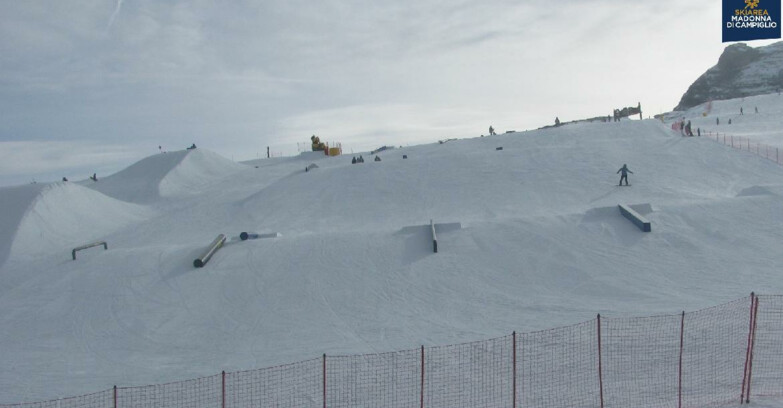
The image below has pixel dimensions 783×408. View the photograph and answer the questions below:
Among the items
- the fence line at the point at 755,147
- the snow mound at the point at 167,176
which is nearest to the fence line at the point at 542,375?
the fence line at the point at 755,147

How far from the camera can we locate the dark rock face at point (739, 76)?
270ft

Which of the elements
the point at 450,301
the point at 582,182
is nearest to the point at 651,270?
the point at 450,301

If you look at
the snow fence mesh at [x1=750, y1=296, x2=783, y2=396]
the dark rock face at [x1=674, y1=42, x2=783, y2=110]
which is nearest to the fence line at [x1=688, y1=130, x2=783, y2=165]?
the snow fence mesh at [x1=750, y1=296, x2=783, y2=396]

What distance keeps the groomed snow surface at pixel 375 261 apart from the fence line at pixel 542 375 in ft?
3.46

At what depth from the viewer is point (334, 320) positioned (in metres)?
14.8

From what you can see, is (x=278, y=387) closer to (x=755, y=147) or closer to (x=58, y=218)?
(x=58, y=218)

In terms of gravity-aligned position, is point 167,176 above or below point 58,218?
above

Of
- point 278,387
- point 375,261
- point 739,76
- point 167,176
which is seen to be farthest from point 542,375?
point 739,76

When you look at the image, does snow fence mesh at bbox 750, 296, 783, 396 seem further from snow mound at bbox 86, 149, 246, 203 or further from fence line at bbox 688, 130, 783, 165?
snow mound at bbox 86, 149, 246, 203

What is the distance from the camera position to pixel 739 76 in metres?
86.3

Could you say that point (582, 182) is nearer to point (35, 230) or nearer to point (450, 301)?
point (450, 301)

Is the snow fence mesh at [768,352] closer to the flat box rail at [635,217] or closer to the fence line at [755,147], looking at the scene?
the flat box rail at [635,217]

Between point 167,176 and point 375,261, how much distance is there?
2246cm

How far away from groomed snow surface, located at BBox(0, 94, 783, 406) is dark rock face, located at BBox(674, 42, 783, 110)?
62.3 meters
